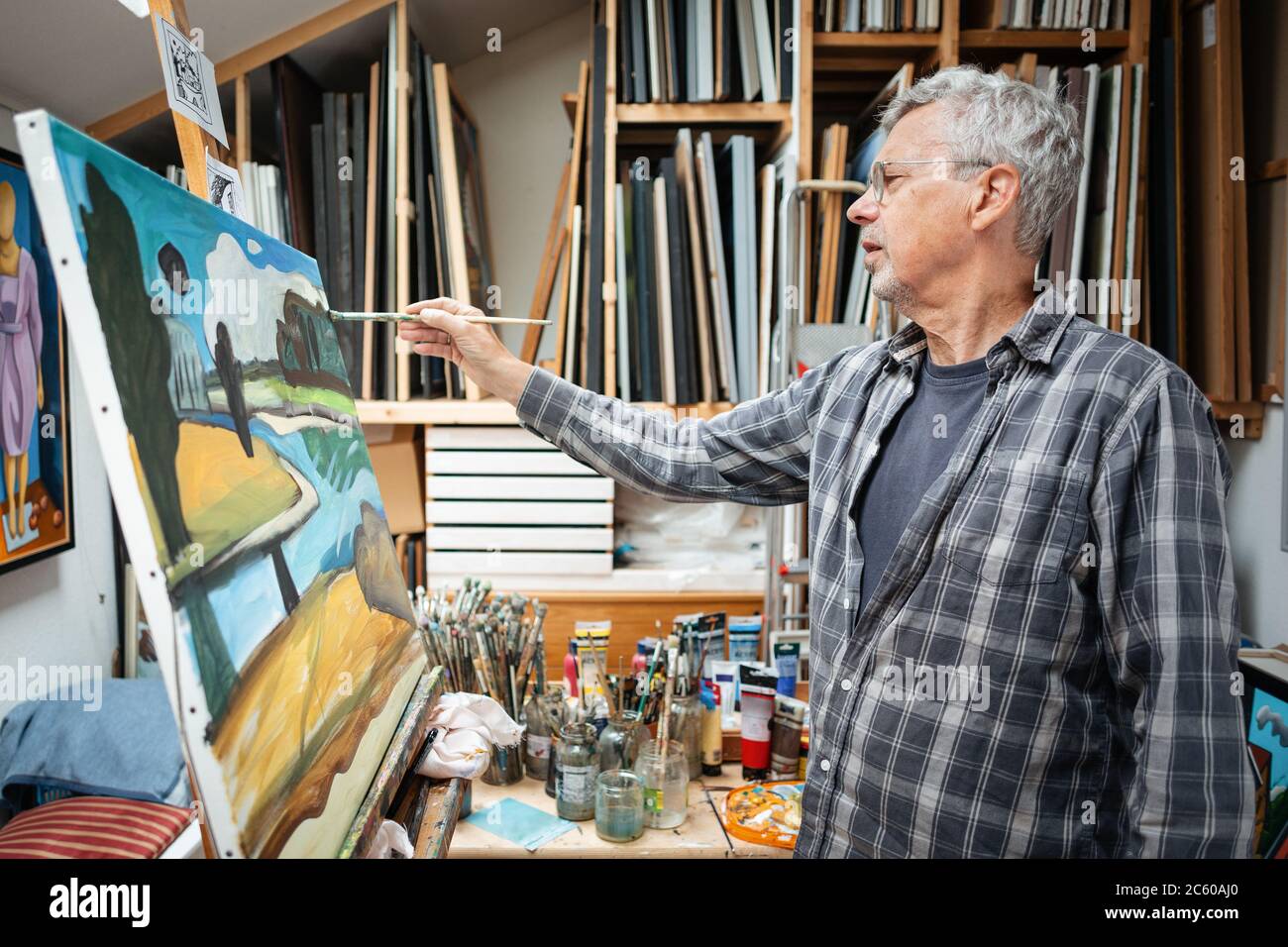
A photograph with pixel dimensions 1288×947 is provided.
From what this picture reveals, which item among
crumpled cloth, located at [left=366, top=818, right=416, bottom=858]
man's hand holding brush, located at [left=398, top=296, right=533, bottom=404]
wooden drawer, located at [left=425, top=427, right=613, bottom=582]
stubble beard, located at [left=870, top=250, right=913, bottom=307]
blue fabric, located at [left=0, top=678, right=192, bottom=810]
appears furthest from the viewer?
wooden drawer, located at [left=425, top=427, right=613, bottom=582]

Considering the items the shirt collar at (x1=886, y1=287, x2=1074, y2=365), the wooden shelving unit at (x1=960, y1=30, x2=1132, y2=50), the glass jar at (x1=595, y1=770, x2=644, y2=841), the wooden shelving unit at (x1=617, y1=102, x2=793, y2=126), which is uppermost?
the wooden shelving unit at (x1=960, y1=30, x2=1132, y2=50)

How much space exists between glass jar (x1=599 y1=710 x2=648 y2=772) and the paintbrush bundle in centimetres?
19

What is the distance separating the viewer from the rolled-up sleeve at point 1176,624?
2.71 feet

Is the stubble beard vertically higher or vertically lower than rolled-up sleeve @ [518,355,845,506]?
higher

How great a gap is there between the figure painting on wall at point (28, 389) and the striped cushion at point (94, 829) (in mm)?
531

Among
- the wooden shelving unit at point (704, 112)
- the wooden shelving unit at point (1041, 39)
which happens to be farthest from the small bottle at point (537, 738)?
the wooden shelving unit at point (1041, 39)

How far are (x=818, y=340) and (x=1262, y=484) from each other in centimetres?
124

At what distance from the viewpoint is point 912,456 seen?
1091 mm

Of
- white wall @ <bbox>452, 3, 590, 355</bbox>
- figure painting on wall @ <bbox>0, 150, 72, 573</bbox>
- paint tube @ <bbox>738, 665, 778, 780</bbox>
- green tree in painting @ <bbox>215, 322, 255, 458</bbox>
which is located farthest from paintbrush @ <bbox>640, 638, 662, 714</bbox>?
white wall @ <bbox>452, 3, 590, 355</bbox>

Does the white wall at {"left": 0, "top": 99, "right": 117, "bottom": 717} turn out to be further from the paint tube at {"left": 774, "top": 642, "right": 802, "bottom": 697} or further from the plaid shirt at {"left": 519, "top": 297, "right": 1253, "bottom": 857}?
the plaid shirt at {"left": 519, "top": 297, "right": 1253, "bottom": 857}

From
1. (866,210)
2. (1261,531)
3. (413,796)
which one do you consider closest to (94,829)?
(413,796)

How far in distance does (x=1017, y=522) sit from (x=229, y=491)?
0.82 meters

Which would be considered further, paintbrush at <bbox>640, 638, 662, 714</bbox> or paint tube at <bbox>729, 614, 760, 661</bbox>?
paint tube at <bbox>729, 614, 760, 661</bbox>

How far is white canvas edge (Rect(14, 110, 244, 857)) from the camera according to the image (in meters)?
0.55
